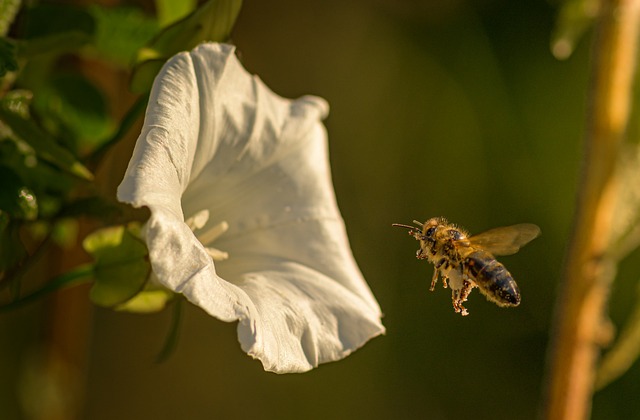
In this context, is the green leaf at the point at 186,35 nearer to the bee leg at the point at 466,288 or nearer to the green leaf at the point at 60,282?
the green leaf at the point at 60,282

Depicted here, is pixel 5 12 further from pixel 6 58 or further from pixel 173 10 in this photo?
pixel 173 10

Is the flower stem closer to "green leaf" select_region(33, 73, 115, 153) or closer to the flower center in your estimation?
the flower center

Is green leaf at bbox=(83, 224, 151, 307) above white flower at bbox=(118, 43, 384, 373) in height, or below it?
below

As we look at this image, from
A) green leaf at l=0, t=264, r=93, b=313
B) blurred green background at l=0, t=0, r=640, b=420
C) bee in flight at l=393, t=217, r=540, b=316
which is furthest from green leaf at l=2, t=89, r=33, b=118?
blurred green background at l=0, t=0, r=640, b=420

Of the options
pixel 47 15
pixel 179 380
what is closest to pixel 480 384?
pixel 179 380

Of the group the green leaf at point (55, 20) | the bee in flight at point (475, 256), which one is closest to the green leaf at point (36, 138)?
the green leaf at point (55, 20)

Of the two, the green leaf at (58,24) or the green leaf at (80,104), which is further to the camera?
the green leaf at (80,104)
